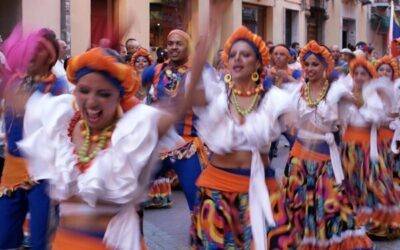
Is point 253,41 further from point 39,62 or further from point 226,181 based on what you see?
point 39,62

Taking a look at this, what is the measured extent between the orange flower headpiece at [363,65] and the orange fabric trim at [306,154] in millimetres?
1590

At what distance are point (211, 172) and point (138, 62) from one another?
5415 mm

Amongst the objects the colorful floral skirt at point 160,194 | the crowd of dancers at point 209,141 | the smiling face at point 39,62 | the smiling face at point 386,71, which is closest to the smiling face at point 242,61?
the crowd of dancers at point 209,141

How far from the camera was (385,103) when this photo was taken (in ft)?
23.6

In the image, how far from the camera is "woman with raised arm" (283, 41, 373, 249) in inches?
235

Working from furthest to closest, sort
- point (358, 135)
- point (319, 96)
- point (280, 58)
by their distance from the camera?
point (280, 58) → point (358, 135) → point (319, 96)

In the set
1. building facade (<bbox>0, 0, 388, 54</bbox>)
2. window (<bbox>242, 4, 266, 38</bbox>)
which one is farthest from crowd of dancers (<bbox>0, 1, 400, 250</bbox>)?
window (<bbox>242, 4, 266, 38</bbox>)

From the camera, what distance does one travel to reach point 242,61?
4.97 m

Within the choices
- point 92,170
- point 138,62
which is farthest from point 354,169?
point 92,170

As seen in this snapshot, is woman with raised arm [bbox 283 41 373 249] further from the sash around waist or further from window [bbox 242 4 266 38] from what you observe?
window [bbox 242 4 266 38]

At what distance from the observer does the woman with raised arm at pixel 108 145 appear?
346 cm

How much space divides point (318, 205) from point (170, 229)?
6.43ft

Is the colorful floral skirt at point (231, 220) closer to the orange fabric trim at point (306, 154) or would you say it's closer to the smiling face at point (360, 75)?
the orange fabric trim at point (306, 154)

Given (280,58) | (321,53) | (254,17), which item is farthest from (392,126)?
(254,17)
